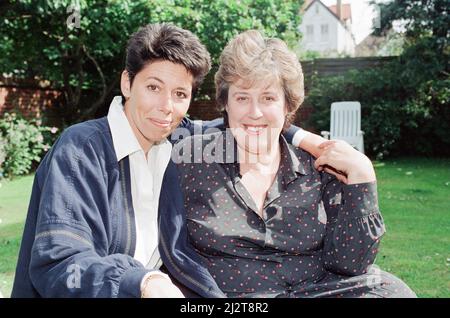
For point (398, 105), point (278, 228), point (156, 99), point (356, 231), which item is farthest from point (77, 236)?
point (398, 105)

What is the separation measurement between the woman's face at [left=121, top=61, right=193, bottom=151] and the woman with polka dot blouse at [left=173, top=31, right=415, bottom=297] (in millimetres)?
199

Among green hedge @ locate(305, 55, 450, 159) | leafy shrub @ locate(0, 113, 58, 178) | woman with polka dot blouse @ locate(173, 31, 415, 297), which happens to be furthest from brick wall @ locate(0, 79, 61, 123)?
woman with polka dot blouse @ locate(173, 31, 415, 297)

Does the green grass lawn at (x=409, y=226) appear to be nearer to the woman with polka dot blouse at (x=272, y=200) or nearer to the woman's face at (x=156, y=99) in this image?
the woman with polka dot blouse at (x=272, y=200)

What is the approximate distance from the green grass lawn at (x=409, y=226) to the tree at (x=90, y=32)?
2669mm

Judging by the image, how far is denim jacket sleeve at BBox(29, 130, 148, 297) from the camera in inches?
54.2

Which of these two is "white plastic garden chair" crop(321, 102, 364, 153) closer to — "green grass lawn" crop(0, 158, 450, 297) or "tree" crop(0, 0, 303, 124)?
"green grass lawn" crop(0, 158, 450, 297)

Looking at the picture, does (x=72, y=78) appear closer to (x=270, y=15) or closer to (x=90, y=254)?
(x=270, y=15)

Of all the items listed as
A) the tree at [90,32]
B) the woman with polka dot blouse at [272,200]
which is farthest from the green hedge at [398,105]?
the woman with polka dot blouse at [272,200]

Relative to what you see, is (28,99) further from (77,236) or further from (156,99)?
(77,236)

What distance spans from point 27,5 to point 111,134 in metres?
6.73

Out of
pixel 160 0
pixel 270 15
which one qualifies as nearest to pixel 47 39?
pixel 160 0

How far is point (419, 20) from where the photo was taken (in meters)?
11.6

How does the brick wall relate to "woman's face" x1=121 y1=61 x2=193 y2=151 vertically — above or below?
below

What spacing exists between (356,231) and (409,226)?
362 cm
